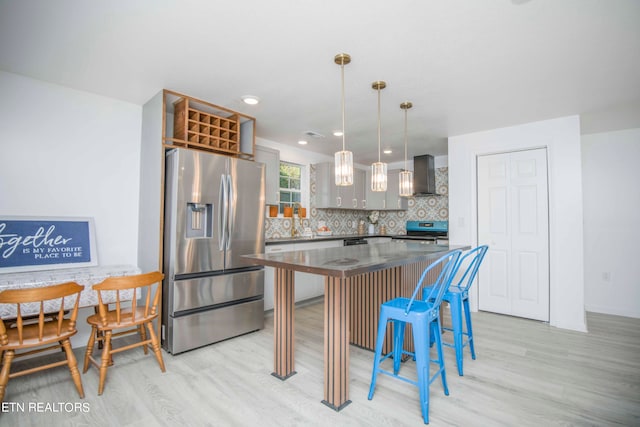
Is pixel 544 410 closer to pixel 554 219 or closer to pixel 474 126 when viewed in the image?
pixel 554 219

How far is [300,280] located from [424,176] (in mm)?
2904

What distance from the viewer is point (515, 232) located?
3.99m

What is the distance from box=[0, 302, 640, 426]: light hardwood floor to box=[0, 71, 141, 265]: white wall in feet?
4.15

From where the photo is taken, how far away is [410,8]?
5.90 ft

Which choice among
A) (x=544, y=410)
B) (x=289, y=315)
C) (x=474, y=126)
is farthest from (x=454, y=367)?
(x=474, y=126)

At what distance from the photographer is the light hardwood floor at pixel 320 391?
6.19 feet

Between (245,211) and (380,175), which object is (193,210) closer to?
(245,211)

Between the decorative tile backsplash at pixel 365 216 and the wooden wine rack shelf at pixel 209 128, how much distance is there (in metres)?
1.50

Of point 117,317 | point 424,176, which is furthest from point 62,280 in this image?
point 424,176

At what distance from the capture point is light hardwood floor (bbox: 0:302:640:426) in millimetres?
1887

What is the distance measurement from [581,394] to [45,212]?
4.48 metres

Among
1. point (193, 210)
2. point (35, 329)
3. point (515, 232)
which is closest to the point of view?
point (35, 329)

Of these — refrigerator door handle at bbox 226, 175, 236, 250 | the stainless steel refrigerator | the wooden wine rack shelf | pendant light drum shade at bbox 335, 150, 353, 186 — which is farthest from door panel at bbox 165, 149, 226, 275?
pendant light drum shade at bbox 335, 150, 353, 186

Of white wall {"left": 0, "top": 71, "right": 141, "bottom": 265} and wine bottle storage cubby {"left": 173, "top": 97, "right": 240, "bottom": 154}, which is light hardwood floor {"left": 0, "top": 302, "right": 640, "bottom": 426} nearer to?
white wall {"left": 0, "top": 71, "right": 141, "bottom": 265}
